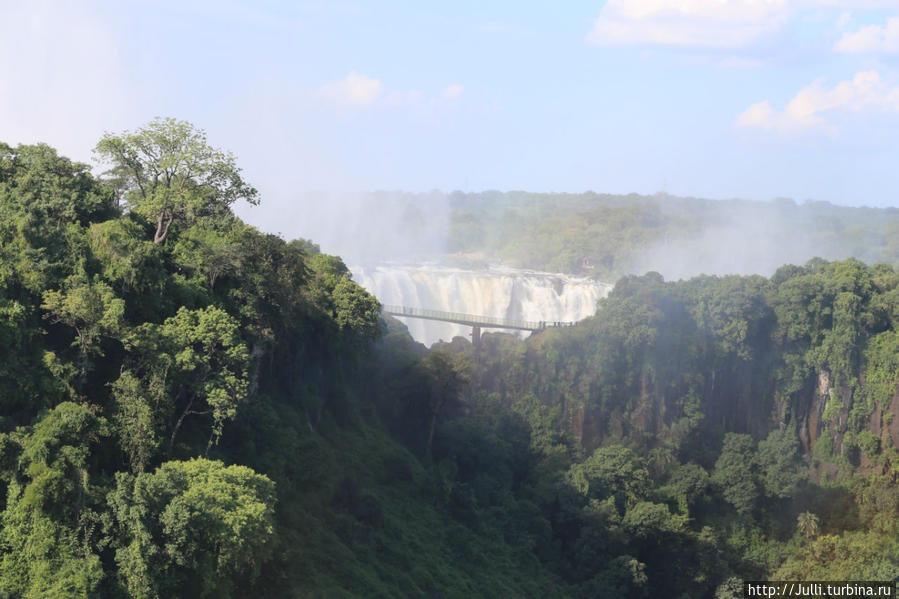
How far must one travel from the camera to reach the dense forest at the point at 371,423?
71.6 ft

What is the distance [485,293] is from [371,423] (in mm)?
35508

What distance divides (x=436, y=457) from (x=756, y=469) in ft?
57.9

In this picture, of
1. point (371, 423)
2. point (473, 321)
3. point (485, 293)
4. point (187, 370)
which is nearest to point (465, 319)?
point (473, 321)

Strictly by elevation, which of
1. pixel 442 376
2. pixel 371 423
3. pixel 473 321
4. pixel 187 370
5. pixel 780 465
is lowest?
pixel 780 465

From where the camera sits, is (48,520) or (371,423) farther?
(371,423)

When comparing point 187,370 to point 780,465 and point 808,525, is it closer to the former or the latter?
point 808,525

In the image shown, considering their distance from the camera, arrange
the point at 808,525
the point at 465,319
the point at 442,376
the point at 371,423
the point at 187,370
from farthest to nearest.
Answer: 1. the point at 465,319
2. the point at 808,525
3. the point at 442,376
4. the point at 371,423
5. the point at 187,370

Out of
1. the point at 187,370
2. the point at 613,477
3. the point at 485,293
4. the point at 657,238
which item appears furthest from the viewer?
the point at 657,238

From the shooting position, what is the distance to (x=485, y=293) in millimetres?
74812

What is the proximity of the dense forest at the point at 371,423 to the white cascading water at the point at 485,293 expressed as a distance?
17.8 metres

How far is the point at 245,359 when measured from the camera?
26203mm

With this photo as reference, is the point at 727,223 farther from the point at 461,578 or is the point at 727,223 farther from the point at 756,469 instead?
the point at 461,578

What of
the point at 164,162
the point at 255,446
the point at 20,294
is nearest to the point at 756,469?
the point at 255,446

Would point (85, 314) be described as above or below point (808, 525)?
above
